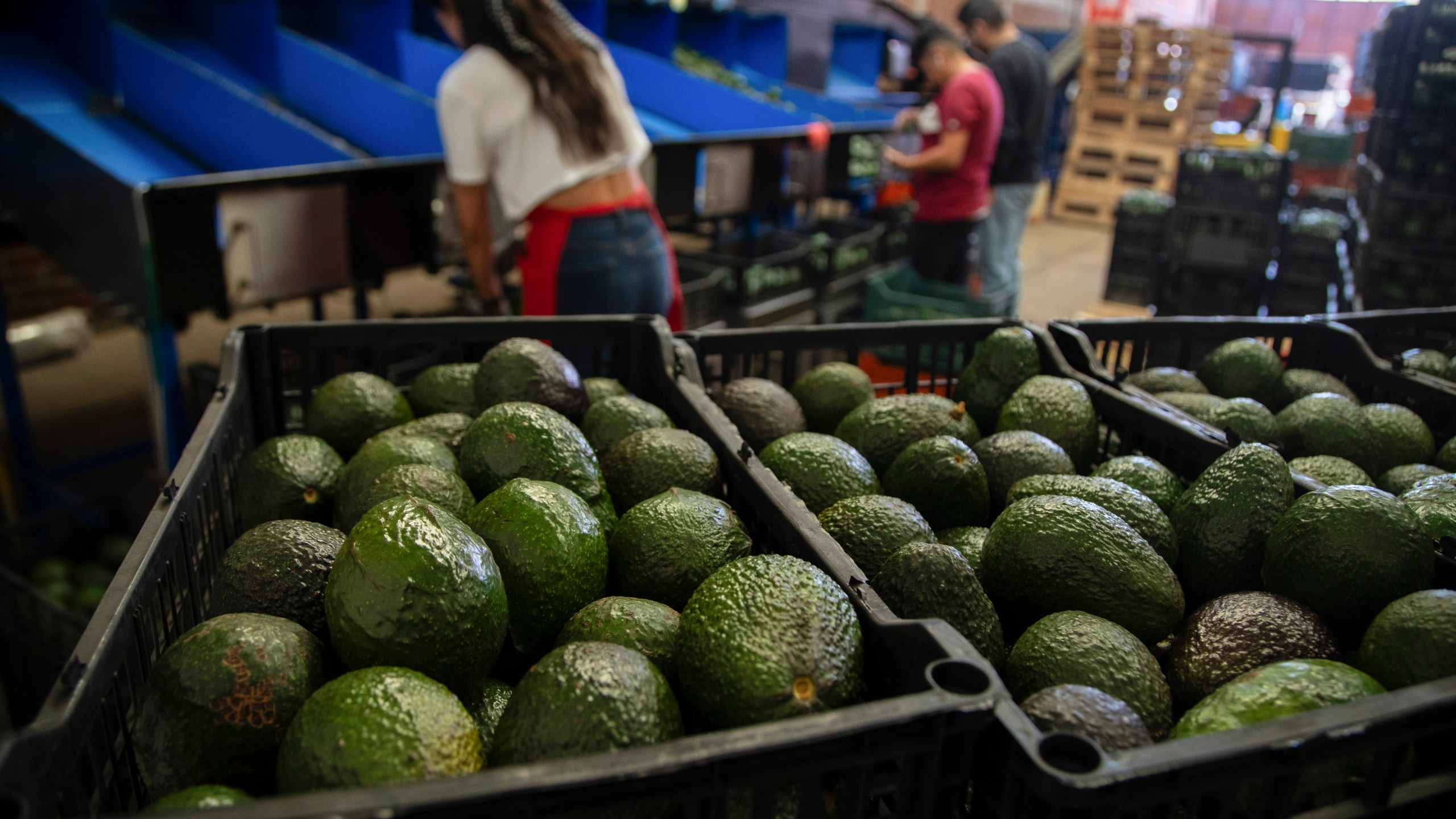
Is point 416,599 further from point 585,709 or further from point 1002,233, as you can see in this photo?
point 1002,233

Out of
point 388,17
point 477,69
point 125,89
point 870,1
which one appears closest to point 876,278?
point 477,69

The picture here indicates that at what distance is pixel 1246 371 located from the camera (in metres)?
1.92

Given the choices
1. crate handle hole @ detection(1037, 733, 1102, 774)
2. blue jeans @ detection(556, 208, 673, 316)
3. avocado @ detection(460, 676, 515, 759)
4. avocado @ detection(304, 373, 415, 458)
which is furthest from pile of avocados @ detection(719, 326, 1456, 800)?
blue jeans @ detection(556, 208, 673, 316)

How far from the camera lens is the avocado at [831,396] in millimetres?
1795

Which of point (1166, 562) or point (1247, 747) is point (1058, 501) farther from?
point (1247, 747)

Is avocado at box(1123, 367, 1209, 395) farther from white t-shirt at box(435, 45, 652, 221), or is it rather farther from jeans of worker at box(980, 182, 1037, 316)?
jeans of worker at box(980, 182, 1037, 316)

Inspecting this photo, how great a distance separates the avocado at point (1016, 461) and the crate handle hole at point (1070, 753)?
0.69m

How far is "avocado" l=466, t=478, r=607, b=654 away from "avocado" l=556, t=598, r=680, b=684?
4 centimetres

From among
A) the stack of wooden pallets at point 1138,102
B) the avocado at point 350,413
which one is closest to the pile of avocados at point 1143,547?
the avocado at point 350,413

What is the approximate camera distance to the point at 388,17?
14.2ft

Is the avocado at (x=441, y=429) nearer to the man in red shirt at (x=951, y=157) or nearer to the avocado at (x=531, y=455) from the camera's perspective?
the avocado at (x=531, y=455)

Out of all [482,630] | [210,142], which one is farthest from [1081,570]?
[210,142]

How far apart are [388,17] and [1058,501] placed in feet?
13.6

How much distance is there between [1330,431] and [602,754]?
1488mm
